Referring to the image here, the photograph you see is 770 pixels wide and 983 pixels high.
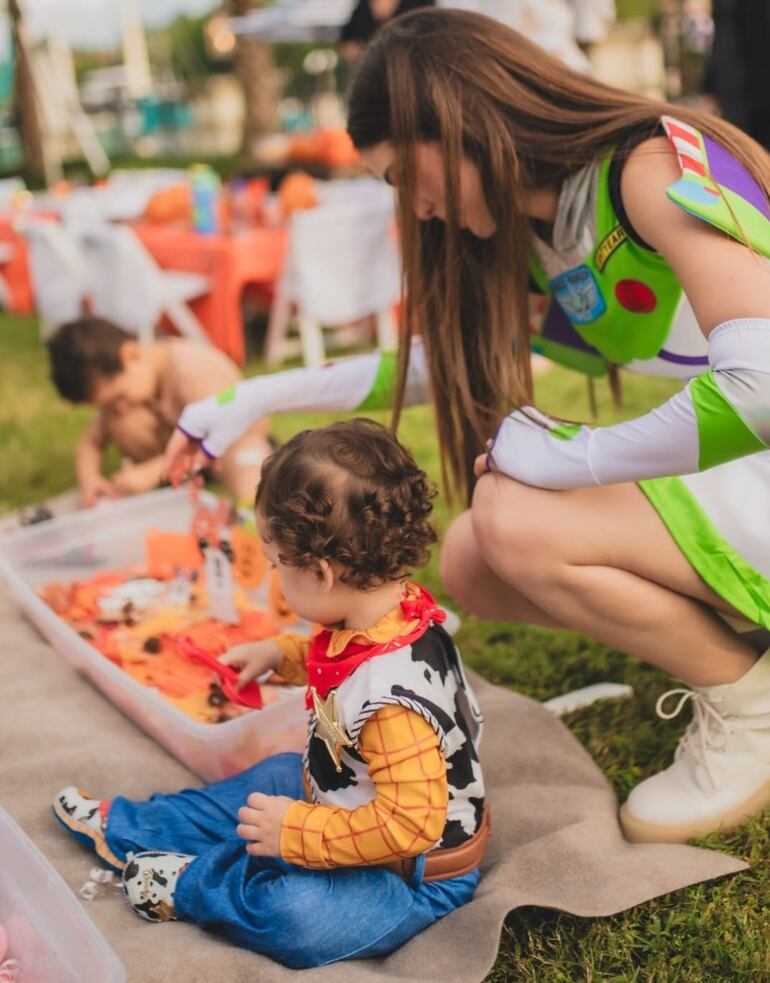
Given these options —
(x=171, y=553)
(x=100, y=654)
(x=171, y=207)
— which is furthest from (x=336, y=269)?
(x=100, y=654)

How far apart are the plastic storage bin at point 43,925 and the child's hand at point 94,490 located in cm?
149

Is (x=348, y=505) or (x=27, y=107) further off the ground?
(x=348, y=505)

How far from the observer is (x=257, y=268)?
418 cm

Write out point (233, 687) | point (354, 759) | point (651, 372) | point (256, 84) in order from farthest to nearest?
1. point (256, 84)
2. point (651, 372)
3. point (233, 687)
4. point (354, 759)

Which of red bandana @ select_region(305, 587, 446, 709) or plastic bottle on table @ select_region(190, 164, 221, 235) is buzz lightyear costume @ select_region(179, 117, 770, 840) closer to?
red bandana @ select_region(305, 587, 446, 709)

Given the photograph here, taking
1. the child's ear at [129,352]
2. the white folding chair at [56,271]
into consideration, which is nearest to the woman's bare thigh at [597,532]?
the child's ear at [129,352]

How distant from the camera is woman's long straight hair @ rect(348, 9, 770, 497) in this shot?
53.5 inches

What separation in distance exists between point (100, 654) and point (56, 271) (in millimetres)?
3059

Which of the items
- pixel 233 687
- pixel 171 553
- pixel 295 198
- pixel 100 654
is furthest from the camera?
pixel 295 198

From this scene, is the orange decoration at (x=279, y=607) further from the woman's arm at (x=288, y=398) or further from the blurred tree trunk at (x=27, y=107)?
the blurred tree trunk at (x=27, y=107)

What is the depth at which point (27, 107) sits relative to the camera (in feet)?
40.3

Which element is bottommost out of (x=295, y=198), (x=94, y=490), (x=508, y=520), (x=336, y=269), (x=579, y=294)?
(x=94, y=490)

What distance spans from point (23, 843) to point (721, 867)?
0.79 metres

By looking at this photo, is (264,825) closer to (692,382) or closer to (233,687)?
(233,687)
